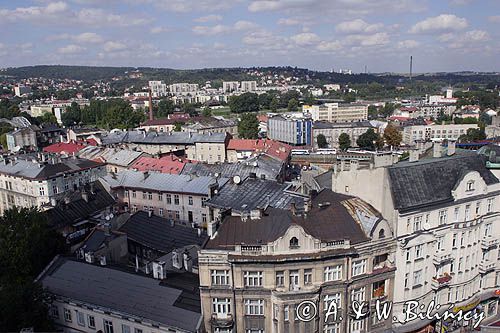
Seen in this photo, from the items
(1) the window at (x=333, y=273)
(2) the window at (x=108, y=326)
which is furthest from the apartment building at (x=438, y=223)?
(2) the window at (x=108, y=326)

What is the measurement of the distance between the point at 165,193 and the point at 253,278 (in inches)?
1622

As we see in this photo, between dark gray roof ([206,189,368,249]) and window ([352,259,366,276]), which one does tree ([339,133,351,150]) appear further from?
window ([352,259,366,276])

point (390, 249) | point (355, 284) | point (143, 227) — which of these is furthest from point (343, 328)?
point (143, 227)

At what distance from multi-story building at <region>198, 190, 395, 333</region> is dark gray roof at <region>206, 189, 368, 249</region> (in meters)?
0.08

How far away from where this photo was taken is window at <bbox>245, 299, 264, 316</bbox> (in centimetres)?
3634

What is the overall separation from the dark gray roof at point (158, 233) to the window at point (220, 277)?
14445 mm

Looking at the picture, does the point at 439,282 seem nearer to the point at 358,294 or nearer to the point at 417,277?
the point at 417,277

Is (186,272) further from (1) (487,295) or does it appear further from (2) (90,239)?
(1) (487,295)

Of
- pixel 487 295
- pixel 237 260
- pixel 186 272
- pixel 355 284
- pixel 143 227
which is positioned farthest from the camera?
pixel 143 227

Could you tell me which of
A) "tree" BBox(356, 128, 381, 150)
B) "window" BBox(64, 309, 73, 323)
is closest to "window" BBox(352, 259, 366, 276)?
"window" BBox(64, 309, 73, 323)

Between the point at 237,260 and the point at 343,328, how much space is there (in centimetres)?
1162

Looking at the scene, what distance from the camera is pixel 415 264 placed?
4219 cm

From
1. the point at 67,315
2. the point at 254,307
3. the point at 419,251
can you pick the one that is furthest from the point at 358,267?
the point at 67,315

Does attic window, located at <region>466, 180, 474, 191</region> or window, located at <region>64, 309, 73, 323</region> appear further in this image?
attic window, located at <region>466, 180, 474, 191</region>
